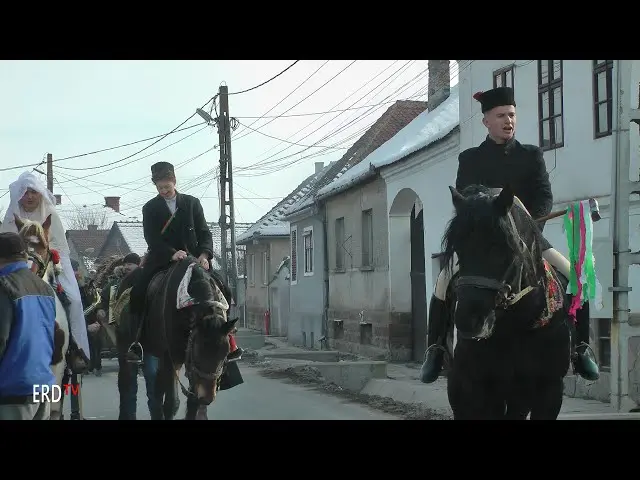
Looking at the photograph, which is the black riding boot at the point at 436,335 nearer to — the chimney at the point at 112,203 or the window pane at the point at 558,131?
the chimney at the point at 112,203

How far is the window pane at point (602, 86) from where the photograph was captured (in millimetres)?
10195

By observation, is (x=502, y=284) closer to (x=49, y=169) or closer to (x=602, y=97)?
(x=49, y=169)

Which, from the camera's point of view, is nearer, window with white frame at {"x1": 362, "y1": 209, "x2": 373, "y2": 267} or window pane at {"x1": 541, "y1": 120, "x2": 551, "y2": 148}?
window pane at {"x1": 541, "y1": 120, "x2": 551, "y2": 148}

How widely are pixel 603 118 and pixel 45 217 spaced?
6628mm

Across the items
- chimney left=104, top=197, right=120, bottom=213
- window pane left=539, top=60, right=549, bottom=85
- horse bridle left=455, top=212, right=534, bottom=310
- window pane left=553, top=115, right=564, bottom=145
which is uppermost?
window pane left=539, top=60, right=549, bottom=85

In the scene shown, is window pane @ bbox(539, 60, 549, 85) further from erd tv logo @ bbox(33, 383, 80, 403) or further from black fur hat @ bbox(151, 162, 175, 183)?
erd tv logo @ bbox(33, 383, 80, 403)

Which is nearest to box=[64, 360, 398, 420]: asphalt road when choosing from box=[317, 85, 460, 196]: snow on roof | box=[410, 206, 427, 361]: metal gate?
box=[317, 85, 460, 196]: snow on roof

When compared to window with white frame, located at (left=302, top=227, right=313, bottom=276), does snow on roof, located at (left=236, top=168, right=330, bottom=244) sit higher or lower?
higher

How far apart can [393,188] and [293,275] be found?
7.74m

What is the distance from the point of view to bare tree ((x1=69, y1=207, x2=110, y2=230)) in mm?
9141

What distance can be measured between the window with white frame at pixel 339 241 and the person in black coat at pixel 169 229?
13.3 m

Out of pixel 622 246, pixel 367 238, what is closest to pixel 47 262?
pixel 622 246

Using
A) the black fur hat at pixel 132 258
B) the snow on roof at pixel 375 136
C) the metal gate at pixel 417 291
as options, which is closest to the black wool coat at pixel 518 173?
the black fur hat at pixel 132 258
